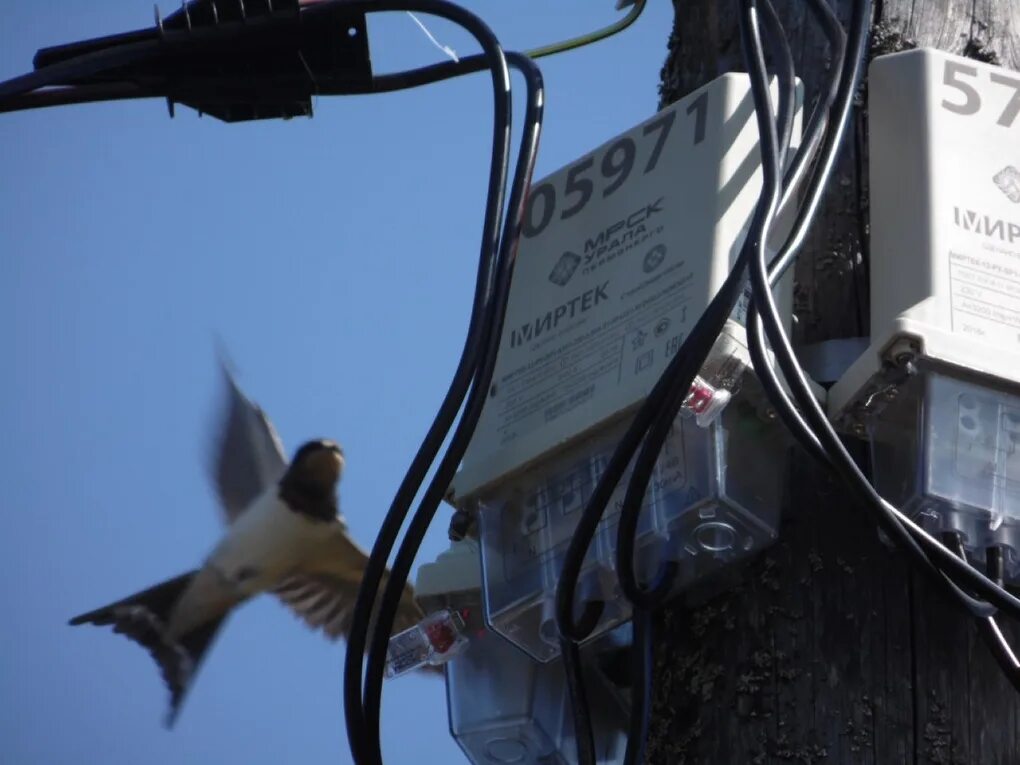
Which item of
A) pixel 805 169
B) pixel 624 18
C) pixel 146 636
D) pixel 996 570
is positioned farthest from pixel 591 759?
pixel 146 636

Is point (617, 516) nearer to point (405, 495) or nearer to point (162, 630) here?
point (405, 495)

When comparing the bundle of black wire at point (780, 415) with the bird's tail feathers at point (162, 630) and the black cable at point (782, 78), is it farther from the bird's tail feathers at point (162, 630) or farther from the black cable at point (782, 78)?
the bird's tail feathers at point (162, 630)

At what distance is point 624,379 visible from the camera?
1.36 m

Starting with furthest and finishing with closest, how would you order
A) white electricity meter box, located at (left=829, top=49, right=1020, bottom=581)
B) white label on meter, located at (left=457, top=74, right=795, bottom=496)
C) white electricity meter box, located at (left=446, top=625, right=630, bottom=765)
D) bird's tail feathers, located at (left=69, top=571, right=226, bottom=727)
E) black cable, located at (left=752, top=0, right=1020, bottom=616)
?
bird's tail feathers, located at (left=69, top=571, right=226, bottom=727) < white electricity meter box, located at (left=446, top=625, right=630, bottom=765) < white label on meter, located at (left=457, top=74, right=795, bottom=496) < white electricity meter box, located at (left=829, top=49, right=1020, bottom=581) < black cable, located at (left=752, top=0, right=1020, bottom=616)

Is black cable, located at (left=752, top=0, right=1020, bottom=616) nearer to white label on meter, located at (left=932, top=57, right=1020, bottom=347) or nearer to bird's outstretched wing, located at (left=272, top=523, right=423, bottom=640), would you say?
white label on meter, located at (left=932, top=57, right=1020, bottom=347)

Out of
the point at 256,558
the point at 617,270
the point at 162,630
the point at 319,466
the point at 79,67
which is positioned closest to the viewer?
the point at 617,270

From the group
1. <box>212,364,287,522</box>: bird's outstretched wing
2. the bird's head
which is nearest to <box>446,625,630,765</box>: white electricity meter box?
<box>212,364,287,522</box>: bird's outstretched wing

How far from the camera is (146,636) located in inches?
158

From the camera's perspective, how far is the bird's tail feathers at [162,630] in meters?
3.79

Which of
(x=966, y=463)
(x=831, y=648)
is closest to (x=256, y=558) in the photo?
(x=831, y=648)

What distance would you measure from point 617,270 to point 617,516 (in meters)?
0.22

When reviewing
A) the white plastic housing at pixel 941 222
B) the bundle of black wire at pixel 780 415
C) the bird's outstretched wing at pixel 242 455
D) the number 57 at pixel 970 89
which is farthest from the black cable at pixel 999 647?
the bird's outstretched wing at pixel 242 455

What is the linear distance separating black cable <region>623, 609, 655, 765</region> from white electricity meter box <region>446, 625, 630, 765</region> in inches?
5.9

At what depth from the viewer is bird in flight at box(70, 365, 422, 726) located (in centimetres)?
387
